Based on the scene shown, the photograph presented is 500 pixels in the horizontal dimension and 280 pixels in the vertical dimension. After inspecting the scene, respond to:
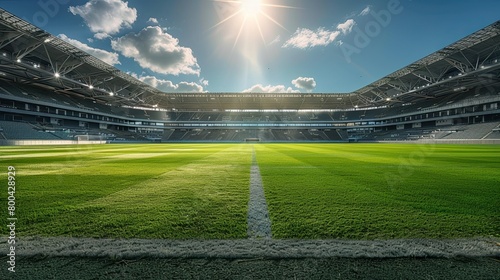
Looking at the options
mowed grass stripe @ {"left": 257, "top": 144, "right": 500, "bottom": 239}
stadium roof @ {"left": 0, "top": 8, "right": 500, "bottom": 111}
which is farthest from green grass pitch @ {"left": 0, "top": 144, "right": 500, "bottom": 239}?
stadium roof @ {"left": 0, "top": 8, "right": 500, "bottom": 111}

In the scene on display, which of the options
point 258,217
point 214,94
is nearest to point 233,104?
point 214,94

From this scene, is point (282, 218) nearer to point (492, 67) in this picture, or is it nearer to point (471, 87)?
point (492, 67)

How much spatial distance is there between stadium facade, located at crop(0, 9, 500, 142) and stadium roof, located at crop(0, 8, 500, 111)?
186 mm

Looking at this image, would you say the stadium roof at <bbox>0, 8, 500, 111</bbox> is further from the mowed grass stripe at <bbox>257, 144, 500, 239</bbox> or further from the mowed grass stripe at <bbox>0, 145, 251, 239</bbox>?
the mowed grass stripe at <bbox>257, 144, 500, 239</bbox>

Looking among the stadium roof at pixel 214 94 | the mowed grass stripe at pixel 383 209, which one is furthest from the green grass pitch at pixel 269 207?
the stadium roof at pixel 214 94

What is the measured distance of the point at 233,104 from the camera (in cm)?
7819

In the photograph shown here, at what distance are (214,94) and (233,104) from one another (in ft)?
38.6

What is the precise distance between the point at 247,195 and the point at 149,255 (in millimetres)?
2466

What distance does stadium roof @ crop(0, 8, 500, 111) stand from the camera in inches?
1193

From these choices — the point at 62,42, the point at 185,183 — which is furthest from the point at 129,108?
the point at 185,183

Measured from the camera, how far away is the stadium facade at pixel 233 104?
3478 centimetres

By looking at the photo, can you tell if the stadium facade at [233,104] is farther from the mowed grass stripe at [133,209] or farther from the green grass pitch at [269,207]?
the green grass pitch at [269,207]

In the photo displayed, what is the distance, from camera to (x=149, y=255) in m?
2.03

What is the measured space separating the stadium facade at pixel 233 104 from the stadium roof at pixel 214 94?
186mm
